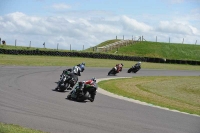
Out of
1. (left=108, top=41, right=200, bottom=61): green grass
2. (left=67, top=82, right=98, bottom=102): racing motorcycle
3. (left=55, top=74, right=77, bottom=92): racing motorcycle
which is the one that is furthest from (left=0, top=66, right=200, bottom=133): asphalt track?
(left=108, top=41, right=200, bottom=61): green grass

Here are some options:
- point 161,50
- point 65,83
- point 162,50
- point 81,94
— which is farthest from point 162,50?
point 81,94

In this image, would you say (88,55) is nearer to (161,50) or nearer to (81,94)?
(161,50)

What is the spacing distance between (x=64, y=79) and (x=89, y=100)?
3073mm

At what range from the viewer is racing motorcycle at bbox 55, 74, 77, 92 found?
17.8m

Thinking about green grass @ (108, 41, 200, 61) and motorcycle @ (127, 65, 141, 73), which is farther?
green grass @ (108, 41, 200, 61)

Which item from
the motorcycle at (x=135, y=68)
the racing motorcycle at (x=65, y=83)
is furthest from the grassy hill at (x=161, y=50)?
the racing motorcycle at (x=65, y=83)

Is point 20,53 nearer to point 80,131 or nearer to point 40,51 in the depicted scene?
point 40,51

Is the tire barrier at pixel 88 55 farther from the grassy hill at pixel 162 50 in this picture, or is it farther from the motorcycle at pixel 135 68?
the grassy hill at pixel 162 50

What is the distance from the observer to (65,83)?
59.4 ft

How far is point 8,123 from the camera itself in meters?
9.95

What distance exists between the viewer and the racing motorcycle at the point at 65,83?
17.8 m

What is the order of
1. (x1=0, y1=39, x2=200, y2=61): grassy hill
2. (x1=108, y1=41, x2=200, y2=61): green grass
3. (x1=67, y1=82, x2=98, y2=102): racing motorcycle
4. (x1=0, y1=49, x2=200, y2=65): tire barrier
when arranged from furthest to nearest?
(x1=108, y1=41, x2=200, y2=61): green grass, (x1=0, y1=39, x2=200, y2=61): grassy hill, (x1=0, y1=49, x2=200, y2=65): tire barrier, (x1=67, y1=82, x2=98, y2=102): racing motorcycle

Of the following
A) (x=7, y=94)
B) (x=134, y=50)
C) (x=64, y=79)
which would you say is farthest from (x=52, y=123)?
(x=134, y=50)

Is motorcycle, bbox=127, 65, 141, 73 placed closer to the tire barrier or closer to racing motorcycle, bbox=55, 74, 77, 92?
the tire barrier
